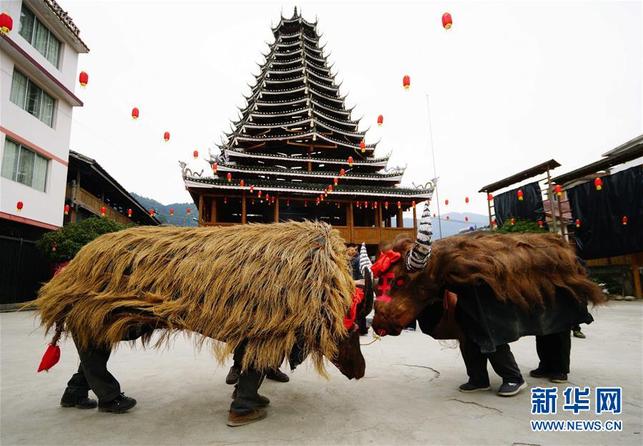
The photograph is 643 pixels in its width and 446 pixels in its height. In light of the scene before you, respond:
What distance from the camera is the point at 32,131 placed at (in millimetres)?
12492

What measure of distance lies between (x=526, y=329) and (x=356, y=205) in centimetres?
1800

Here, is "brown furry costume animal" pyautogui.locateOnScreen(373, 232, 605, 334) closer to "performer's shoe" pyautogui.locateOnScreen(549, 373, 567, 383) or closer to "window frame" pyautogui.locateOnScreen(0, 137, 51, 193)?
"performer's shoe" pyautogui.locateOnScreen(549, 373, 567, 383)

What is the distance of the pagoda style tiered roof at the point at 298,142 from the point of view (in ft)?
64.7

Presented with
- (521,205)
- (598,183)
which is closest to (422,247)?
(598,183)

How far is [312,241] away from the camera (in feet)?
9.39

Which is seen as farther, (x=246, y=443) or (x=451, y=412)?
(x=451, y=412)

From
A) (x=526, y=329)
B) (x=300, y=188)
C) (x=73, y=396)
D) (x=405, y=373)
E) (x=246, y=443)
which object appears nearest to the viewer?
(x=246, y=443)

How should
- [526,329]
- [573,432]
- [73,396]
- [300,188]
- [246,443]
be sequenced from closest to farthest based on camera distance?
[246,443], [573,432], [73,396], [526,329], [300,188]

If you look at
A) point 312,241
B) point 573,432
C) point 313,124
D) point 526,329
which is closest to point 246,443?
point 312,241

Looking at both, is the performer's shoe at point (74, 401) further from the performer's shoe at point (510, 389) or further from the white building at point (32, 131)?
the white building at point (32, 131)

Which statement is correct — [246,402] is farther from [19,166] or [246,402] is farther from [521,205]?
[521,205]

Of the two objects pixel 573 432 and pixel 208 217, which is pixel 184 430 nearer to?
pixel 573 432

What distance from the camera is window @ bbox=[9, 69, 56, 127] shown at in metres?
11.9

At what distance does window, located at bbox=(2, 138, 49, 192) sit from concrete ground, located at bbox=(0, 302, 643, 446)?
9411 mm
